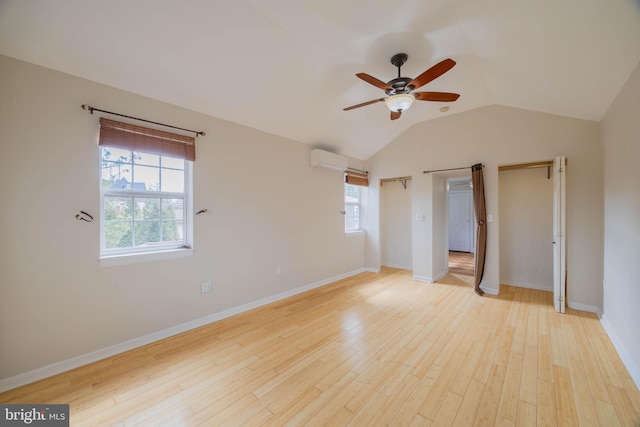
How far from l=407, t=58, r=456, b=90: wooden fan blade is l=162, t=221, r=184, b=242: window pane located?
9.51 ft

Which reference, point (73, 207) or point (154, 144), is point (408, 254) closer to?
point (154, 144)

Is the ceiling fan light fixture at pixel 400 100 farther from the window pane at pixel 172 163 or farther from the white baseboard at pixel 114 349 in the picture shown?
the white baseboard at pixel 114 349

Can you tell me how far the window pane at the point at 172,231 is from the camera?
8.81 feet

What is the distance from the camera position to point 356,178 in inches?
196

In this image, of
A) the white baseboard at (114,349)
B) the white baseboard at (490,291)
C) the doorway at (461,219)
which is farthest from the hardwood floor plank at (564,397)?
the doorway at (461,219)

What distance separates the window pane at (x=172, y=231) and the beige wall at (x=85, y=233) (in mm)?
200

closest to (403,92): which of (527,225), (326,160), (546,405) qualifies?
(326,160)

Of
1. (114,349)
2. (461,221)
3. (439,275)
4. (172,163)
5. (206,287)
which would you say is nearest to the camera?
(114,349)

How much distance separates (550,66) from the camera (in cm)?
232

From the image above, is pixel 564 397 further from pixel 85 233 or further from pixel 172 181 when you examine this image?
pixel 85 233

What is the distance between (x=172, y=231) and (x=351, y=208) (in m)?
3.53

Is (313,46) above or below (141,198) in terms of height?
above

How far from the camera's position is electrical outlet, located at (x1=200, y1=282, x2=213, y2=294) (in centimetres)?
288

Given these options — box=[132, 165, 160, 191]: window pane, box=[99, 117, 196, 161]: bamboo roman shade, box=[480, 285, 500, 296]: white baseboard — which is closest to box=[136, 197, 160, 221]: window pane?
box=[132, 165, 160, 191]: window pane
